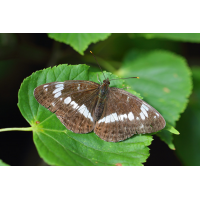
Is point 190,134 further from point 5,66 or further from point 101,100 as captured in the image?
point 5,66

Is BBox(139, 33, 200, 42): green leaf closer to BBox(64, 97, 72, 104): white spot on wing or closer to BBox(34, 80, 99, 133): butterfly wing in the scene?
BBox(34, 80, 99, 133): butterfly wing

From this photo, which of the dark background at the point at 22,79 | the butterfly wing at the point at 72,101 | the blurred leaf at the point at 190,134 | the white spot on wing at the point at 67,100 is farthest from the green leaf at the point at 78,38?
the blurred leaf at the point at 190,134

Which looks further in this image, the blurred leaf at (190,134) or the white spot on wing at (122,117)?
the blurred leaf at (190,134)

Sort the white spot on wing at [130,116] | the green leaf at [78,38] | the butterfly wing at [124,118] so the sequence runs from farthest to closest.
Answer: the green leaf at [78,38] → the white spot on wing at [130,116] → the butterfly wing at [124,118]

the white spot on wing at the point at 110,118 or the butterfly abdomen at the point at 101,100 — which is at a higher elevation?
the butterfly abdomen at the point at 101,100

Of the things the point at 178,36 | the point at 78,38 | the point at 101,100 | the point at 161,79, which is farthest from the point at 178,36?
the point at 101,100

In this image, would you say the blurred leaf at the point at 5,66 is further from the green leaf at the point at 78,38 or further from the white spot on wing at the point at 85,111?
the white spot on wing at the point at 85,111

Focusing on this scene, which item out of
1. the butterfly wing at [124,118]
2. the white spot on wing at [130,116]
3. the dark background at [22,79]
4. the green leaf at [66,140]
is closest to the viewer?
the green leaf at [66,140]
